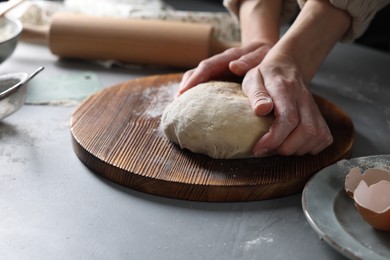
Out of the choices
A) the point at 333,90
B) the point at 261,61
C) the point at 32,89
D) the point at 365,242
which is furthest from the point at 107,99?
the point at 365,242

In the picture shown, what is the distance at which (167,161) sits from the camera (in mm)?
1065

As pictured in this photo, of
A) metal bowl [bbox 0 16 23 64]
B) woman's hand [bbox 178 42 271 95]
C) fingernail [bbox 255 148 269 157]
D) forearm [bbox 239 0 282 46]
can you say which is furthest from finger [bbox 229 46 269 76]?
metal bowl [bbox 0 16 23 64]

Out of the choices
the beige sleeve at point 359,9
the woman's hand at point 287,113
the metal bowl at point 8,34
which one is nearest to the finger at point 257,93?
the woman's hand at point 287,113

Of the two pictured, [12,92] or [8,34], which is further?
[8,34]

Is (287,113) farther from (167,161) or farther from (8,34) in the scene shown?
(8,34)

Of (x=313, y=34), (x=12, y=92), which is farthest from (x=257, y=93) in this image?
(x=12, y=92)

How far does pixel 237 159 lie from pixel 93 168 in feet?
0.88

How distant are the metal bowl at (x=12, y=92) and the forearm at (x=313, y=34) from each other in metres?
0.53

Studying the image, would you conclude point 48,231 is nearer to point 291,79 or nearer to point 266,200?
point 266,200

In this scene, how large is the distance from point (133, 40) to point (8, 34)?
318mm

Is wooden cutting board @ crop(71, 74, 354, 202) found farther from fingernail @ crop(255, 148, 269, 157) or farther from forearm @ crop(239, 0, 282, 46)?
forearm @ crop(239, 0, 282, 46)

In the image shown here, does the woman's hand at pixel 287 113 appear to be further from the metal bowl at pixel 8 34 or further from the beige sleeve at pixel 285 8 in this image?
the metal bowl at pixel 8 34

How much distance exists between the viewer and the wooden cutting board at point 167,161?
100cm

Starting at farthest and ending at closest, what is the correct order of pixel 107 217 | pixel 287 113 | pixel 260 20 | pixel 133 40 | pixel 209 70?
1. pixel 133 40
2. pixel 260 20
3. pixel 209 70
4. pixel 287 113
5. pixel 107 217
